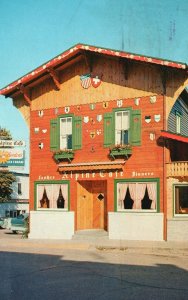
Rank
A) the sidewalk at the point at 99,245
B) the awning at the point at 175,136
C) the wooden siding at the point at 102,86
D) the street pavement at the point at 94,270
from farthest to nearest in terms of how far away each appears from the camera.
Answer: the wooden siding at the point at 102,86
the awning at the point at 175,136
the sidewalk at the point at 99,245
the street pavement at the point at 94,270

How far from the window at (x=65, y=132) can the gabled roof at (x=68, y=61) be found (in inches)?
95.1

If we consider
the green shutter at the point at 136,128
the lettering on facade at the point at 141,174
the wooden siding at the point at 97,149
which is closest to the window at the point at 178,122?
the wooden siding at the point at 97,149

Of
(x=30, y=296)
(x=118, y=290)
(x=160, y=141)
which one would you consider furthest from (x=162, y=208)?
(x=30, y=296)

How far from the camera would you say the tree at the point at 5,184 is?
45531 millimetres

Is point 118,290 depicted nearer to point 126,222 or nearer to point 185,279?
point 185,279

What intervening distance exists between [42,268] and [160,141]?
9.85 metres

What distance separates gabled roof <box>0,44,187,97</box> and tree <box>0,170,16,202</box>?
22.6 meters

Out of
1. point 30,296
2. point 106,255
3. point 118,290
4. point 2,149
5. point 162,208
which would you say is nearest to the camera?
point 30,296

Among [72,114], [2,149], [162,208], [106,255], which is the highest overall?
[72,114]

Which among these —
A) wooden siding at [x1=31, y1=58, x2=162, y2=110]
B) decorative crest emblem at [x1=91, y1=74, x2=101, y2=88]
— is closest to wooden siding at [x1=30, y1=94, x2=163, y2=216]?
wooden siding at [x1=31, y1=58, x2=162, y2=110]

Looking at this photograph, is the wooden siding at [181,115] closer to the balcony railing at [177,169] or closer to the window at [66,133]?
the balcony railing at [177,169]

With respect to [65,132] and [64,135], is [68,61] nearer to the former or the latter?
[65,132]

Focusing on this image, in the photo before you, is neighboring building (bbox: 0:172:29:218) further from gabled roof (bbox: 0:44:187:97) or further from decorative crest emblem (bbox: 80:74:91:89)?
decorative crest emblem (bbox: 80:74:91:89)

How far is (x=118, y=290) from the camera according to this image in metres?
9.71
